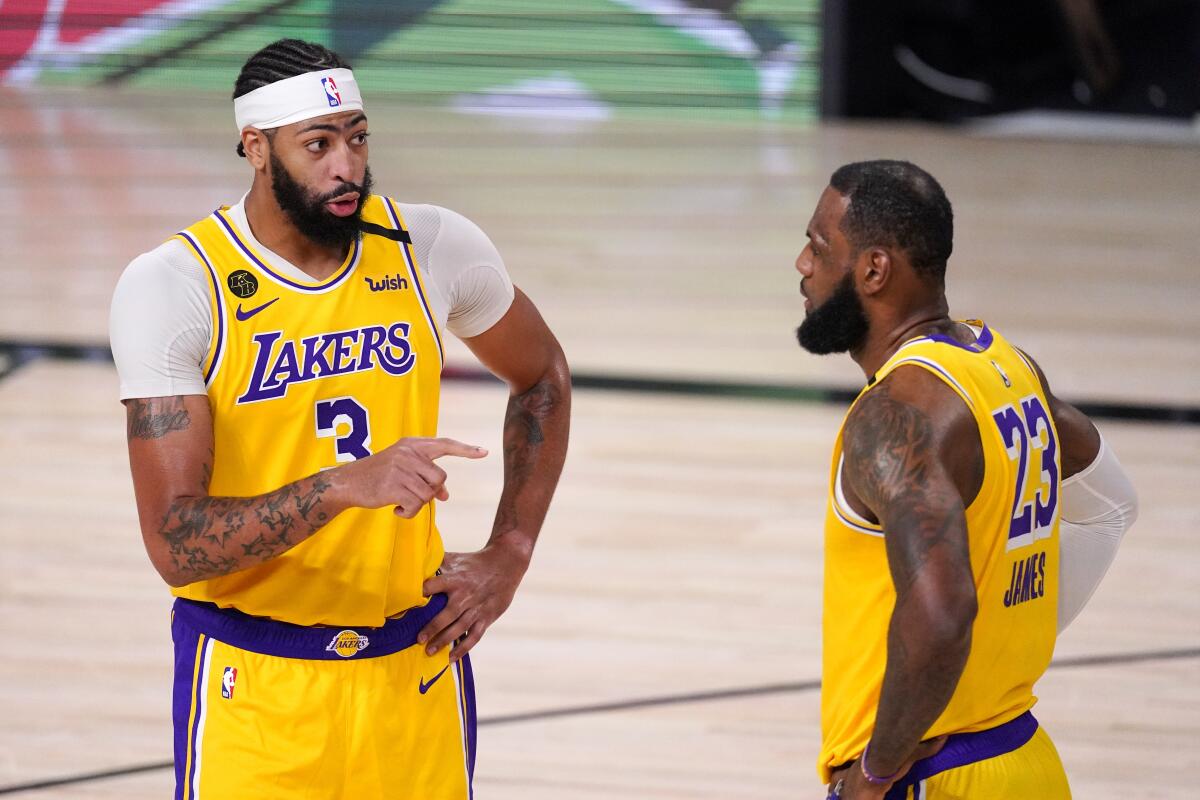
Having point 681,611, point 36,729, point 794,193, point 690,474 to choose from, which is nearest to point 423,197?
point 794,193

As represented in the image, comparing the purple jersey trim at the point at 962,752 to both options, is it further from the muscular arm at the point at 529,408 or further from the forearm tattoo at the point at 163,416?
the forearm tattoo at the point at 163,416

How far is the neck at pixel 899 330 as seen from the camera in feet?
7.98

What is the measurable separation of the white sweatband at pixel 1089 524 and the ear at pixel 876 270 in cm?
58

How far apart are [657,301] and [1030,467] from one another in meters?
6.31

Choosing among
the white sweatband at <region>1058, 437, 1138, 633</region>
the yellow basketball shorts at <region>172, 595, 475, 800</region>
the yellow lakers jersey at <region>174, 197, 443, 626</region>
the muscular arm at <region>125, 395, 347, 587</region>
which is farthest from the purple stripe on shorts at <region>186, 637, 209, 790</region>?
the white sweatband at <region>1058, 437, 1138, 633</region>

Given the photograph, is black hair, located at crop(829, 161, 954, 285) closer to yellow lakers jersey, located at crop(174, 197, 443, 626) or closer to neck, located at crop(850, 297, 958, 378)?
neck, located at crop(850, 297, 958, 378)

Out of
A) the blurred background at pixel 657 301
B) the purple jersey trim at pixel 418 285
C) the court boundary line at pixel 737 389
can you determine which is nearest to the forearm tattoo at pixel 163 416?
the purple jersey trim at pixel 418 285

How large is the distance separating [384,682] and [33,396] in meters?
4.94

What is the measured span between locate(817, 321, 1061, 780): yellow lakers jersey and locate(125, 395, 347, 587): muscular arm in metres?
0.79

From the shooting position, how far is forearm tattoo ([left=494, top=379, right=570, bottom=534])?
3.04 metres

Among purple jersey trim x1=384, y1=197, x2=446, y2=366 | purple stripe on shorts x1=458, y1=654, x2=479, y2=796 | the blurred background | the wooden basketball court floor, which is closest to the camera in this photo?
purple jersey trim x1=384, y1=197, x2=446, y2=366

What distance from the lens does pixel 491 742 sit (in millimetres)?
4293

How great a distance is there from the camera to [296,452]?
8.41 ft

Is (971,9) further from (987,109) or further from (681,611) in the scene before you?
(681,611)
